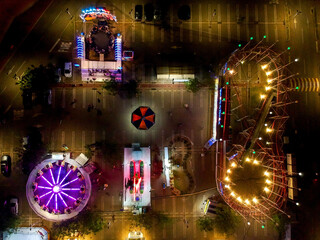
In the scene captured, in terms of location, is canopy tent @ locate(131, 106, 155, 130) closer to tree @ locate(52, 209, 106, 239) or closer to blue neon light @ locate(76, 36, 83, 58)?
blue neon light @ locate(76, 36, 83, 58)

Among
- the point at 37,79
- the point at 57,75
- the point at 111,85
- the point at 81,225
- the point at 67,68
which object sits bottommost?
the point at 81,225

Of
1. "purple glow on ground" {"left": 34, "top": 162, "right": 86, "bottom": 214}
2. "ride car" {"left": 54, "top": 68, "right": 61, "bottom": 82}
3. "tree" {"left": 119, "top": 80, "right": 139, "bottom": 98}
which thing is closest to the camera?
"purple glow on ground" {"left": 34, "top": 162, "right": 86, "bottom": 214}

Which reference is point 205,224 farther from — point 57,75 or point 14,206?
point 57,75

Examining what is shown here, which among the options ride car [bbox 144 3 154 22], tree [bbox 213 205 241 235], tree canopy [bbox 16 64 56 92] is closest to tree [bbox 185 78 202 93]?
ride car [bbox 144 3 154 22]

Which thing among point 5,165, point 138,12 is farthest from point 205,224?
point 138,12

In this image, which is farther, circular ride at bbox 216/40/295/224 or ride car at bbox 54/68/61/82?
ride car at bbox 54/68/61/82

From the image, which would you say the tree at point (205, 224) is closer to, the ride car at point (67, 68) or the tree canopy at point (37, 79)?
the ride car at point (67, 68)
